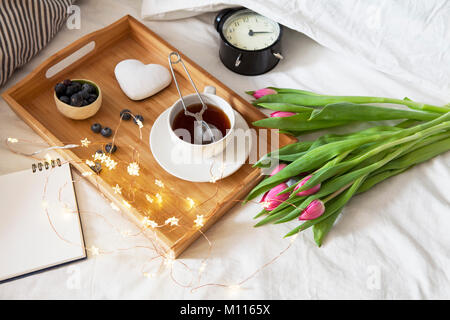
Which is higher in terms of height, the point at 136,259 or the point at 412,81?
the point at 412,81

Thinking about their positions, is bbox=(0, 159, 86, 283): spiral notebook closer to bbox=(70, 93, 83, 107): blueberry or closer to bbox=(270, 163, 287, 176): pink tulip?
bbox=(70, 93, 83, 107): blueberry

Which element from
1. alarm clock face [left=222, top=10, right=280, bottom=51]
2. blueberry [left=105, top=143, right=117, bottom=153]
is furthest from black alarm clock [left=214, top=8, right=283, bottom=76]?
blueberry [left=105, top=143, right=117, bottom=153]

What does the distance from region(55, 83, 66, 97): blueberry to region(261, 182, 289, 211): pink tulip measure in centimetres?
45

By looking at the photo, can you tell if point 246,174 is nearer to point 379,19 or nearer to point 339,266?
point 339,266

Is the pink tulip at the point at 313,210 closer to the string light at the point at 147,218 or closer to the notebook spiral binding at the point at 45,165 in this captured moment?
the string light at the point at 147,218

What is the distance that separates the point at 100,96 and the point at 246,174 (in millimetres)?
325

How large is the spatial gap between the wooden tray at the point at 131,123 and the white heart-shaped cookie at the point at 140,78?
0.02 meters

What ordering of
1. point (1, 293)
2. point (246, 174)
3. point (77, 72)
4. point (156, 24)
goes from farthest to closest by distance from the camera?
1. point (156, 24)
2. point (77, 72)
3. point (246, 174)
4. point (1, 293)

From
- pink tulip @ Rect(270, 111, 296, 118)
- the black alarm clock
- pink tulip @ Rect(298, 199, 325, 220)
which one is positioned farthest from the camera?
the black alarm clock

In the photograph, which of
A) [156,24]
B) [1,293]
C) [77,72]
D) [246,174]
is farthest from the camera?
[156,24]

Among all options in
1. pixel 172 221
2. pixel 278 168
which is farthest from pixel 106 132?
pixel 278 168

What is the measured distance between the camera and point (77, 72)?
3.20ft

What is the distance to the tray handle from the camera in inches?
36.2

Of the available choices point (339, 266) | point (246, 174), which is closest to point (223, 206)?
point (246, 174)
